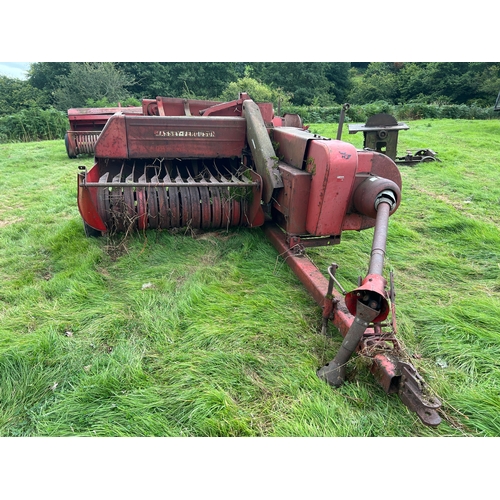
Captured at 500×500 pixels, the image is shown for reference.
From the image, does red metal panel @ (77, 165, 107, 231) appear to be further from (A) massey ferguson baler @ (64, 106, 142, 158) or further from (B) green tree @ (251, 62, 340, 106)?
(B) green tree @ (251, 62, 340, 106)

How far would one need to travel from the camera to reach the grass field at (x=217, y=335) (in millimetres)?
2035

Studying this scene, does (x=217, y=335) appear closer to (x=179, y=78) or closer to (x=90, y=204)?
(x=90, y=204)

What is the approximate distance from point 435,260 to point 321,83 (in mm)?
37077

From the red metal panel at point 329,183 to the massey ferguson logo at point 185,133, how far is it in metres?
1.60

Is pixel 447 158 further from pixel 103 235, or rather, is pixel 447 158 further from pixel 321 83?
pixel 321 83

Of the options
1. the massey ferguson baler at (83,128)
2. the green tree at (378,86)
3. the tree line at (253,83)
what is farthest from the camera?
the green tree at (378,86)

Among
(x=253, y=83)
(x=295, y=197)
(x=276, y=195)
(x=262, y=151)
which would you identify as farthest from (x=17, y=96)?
(x=295, y=197)

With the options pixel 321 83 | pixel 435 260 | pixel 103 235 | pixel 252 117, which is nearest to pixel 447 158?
pixel 435 260

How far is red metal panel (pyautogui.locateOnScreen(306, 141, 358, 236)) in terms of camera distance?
3.02 m

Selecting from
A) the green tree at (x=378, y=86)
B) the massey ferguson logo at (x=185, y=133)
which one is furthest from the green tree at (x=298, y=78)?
the massey ferguson logo at (x=185, y=133)

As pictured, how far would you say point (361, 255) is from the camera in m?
4.28

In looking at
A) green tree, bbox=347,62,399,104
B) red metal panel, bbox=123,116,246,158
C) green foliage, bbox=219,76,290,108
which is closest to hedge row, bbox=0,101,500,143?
green foliage, bbox=219,76,290,108

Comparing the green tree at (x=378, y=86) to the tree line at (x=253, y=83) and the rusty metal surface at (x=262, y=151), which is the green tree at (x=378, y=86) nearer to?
the tree line at (x=253, y=83)

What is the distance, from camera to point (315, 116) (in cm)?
2462
